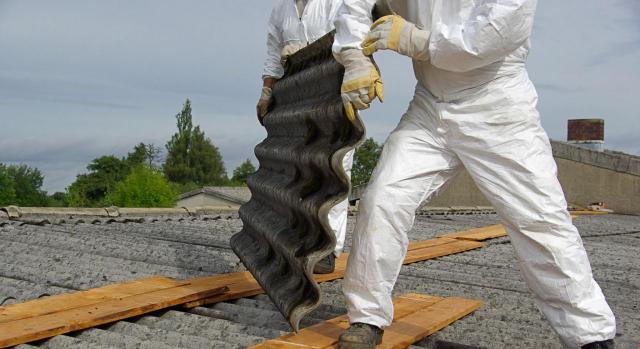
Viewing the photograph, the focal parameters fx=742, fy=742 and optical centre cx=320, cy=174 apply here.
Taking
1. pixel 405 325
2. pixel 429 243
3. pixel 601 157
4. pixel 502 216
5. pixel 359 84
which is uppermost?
pixel 601 157

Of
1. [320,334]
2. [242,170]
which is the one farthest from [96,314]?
[242,170]

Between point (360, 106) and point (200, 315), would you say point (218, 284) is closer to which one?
point (200, 315)

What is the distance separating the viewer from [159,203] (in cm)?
3684

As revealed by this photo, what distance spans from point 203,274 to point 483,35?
2171 mm

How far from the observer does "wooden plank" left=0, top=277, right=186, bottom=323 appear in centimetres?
298

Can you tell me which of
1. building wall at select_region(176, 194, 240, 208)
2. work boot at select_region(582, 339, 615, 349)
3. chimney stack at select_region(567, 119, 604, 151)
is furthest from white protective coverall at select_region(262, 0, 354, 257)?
building wall at select_region(176, 194, 240, 208)

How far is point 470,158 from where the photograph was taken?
2.72 meters

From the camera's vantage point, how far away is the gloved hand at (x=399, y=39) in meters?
2.65

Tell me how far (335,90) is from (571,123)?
46.6 feet

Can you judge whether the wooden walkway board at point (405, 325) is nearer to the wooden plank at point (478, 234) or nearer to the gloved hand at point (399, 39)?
the gloved hand at point (399, 39)

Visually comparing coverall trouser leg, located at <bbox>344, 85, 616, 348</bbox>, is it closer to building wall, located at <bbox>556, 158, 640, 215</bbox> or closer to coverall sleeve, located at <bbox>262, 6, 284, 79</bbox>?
coverall sleeve, located at <bbox>262, 6, 284, 79</bbox>

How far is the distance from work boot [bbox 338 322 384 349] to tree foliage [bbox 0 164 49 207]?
43623mm

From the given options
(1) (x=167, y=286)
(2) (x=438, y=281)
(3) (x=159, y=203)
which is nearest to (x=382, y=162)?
(1) (x=167, y=286)

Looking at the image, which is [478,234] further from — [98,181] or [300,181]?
[98,181]
